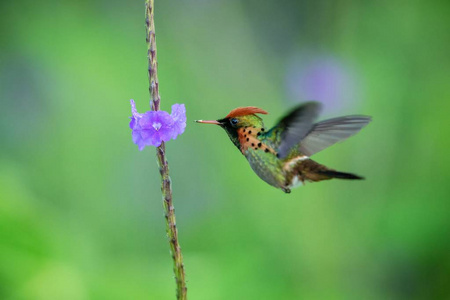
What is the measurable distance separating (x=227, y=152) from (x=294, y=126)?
2.54m

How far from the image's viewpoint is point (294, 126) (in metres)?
1.48

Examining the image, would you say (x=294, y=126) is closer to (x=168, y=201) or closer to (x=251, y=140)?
(x=251, y=140)

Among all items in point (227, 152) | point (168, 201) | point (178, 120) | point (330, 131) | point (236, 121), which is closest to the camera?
point (168, 201)

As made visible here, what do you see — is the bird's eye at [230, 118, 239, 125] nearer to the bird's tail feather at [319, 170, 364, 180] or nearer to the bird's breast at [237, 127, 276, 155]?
the bird's breast at [237, 127, 276, 155]

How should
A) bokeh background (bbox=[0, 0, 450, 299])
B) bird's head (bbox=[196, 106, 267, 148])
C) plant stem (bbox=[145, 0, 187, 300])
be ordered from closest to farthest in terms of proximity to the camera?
plant stem (bbox=[145, 0, 187, 300]) → bird's head (bbox=[196, 106, 267, 148]) → bokeh background (bbox=[0, 0, 450, 299])

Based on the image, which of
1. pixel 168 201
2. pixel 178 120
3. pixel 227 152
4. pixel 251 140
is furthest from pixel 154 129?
pixel 227 152

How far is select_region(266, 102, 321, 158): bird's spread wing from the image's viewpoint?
1400 millimetres

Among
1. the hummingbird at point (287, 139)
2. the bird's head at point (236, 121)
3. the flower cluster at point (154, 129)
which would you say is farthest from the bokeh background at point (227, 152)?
the flower cluster at point (154, 129)

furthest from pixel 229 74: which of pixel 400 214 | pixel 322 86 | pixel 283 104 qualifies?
pixel 400 214

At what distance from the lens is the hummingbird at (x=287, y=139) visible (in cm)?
147

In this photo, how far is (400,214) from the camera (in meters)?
3.46

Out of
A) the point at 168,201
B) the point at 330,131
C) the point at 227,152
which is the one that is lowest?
the point at 168,201

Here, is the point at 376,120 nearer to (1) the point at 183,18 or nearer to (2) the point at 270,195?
(2) the point at 270,195

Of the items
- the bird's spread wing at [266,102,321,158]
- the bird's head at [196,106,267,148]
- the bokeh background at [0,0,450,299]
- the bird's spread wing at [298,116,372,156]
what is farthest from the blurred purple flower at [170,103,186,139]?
the bokeh background at [0,0,450,299]
